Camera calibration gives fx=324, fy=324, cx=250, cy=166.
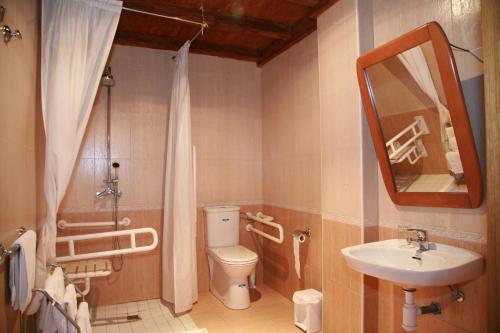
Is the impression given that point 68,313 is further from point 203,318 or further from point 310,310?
point 310,310

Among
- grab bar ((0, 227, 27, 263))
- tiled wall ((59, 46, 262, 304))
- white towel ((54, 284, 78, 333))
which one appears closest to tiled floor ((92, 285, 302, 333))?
tiled wall ((59, 46, 262, 304))

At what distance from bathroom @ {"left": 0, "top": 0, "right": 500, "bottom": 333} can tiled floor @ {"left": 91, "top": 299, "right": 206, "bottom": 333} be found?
0.07 ft

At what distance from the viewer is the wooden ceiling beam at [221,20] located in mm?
2607

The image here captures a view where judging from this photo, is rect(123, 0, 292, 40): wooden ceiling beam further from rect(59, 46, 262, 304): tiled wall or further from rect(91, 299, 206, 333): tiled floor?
rect(91, 299, 206, 333): tiled floor

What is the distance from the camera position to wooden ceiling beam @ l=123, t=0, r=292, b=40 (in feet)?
8.55

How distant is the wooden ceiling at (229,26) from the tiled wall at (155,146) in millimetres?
152

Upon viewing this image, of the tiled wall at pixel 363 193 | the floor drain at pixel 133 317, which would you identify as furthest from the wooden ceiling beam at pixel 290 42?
the floor drain at pixel 133 317

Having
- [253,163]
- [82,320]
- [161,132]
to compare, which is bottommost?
[82,320]

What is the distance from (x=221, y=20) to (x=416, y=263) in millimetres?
2373

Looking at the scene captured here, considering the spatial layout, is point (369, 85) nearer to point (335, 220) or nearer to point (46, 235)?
point (335, 220)

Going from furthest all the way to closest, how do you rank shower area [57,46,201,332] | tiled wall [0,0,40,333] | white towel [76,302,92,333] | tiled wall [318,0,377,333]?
shower area [57,46,201,332] → tiled wall [318,0,377,333] → white towel [76,302,92,333] → tiled wall [0,0,40,333]

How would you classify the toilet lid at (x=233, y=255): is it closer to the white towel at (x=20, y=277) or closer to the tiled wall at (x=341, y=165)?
the tiled wall at (x=341, y=165)

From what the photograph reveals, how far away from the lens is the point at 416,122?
182 centimetres

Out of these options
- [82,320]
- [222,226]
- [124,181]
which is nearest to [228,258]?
[222,226]
